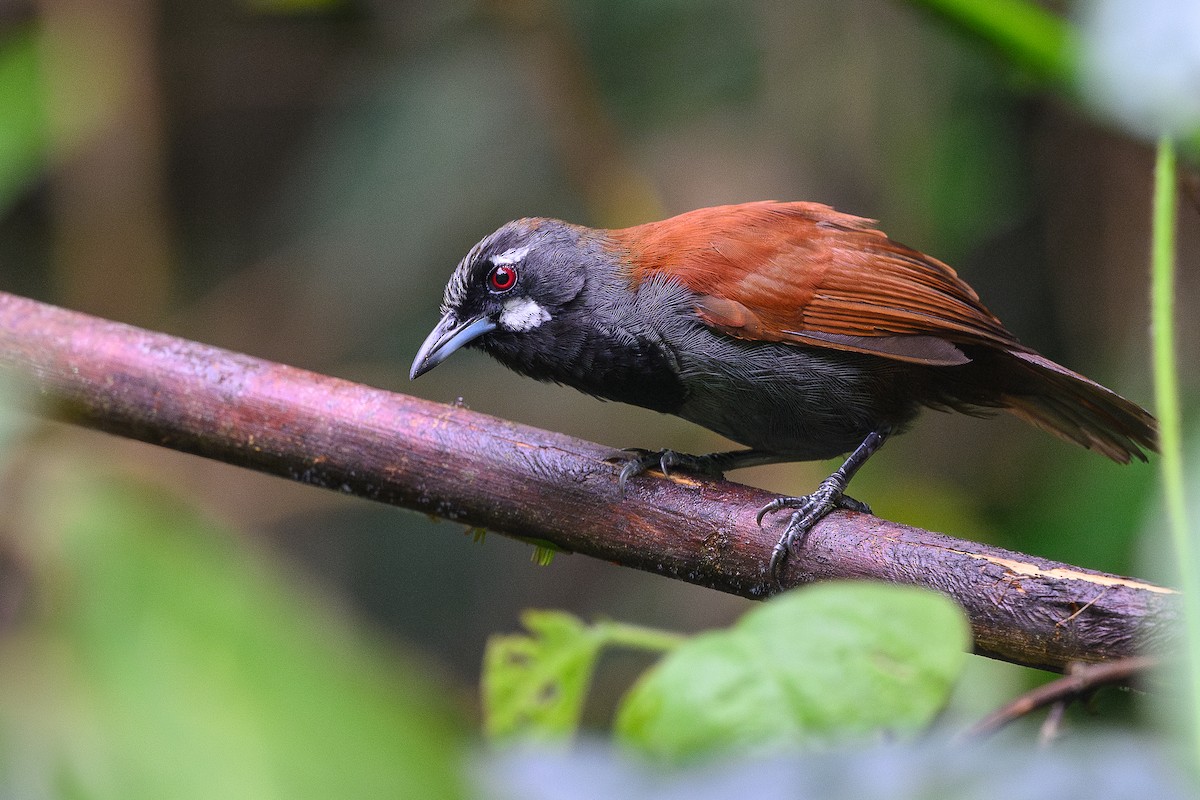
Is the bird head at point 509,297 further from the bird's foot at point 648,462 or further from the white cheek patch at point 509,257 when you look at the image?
the bird's foot at point 648,462

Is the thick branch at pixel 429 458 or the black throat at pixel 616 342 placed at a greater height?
the black throat at pixel 616 342

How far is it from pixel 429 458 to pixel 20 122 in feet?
9.83

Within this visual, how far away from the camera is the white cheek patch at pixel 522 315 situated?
3150 mm

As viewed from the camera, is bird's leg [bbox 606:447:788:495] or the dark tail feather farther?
the dark tail feather

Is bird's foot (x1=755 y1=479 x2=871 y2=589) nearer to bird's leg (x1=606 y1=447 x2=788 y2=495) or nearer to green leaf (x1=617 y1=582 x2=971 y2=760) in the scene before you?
bird's leg (x1=606 y1=447 x2=788 y2=495)

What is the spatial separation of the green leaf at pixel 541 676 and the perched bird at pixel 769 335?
0.81m

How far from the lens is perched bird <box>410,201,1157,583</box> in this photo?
117 inches

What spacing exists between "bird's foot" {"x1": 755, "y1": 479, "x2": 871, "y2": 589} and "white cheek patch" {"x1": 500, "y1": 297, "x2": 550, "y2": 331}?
94 cm

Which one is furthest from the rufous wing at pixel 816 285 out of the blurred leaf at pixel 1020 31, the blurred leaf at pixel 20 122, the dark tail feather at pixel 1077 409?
the blurred leaf at pixel 20 122

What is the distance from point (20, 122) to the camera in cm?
447

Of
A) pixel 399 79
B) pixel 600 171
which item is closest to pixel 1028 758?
pixel 600 171

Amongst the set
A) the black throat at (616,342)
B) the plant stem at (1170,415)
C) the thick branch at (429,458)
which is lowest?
the thick branch at (429,458)

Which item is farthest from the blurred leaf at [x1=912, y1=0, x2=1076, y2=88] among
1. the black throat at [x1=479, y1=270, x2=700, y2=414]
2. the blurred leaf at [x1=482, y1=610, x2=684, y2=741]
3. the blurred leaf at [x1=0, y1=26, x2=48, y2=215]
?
the blurred leaf at [x1=0, y1=26, x2=48, y2=215]

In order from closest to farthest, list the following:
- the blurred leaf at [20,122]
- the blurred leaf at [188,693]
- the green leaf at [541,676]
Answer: the blurred leaf at [188,693] < the green leaf at [541,676] < the blurred leaf at [20,122]
